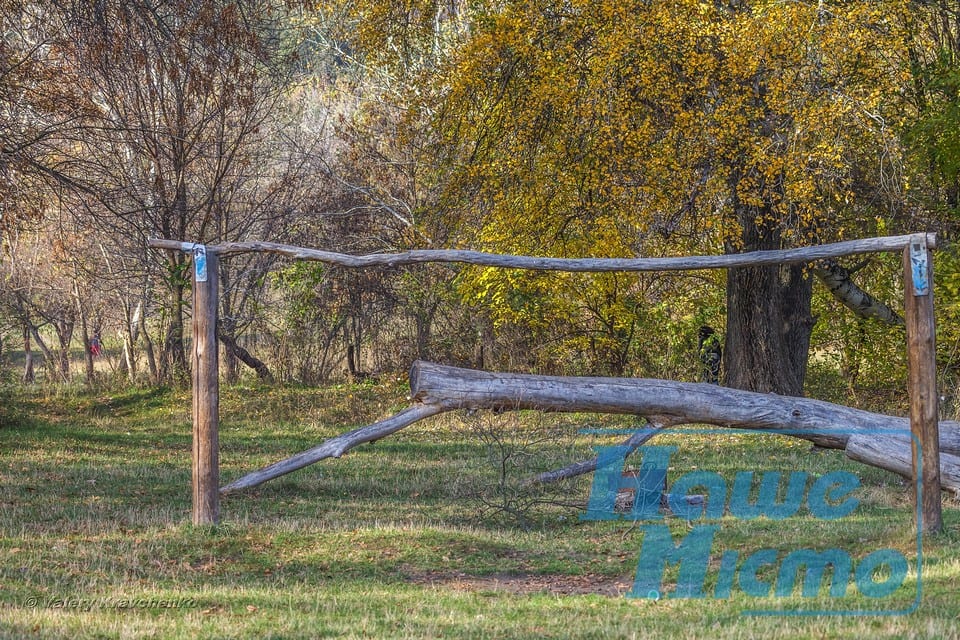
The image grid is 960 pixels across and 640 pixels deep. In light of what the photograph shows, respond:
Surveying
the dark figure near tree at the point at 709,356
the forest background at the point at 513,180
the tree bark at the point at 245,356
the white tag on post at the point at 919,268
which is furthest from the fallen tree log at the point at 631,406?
the tree bark at the point at 245,356

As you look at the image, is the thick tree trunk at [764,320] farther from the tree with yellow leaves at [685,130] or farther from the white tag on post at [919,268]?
the white tag on post at [919,268]

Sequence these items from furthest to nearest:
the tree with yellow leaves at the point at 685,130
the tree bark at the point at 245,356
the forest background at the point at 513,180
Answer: the tree bark at the point at 245,356 → the tree with yellow leaves at the point at 685,130 → the forest background at the point at 513,180

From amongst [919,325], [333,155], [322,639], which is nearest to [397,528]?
[322,639]

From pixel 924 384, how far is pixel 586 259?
8.80 feet

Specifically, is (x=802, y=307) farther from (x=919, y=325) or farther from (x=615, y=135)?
(x=919, y=325)

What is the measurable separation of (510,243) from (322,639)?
432 inches

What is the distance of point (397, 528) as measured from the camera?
849 centimetres

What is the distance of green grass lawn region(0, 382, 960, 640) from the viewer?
576cm

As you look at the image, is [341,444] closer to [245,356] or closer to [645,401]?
[645,401]

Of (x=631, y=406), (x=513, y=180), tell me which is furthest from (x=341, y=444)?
(x=513, y=180)

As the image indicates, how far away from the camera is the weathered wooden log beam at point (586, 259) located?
27.0 ft

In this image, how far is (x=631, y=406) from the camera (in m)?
8.56

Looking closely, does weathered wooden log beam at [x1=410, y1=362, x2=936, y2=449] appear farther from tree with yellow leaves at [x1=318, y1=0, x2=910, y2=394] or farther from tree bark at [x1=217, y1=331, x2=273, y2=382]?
tree bark at [x1=217, y1=331, x2=273, y2=382]

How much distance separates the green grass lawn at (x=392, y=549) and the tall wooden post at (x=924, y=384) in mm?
318
